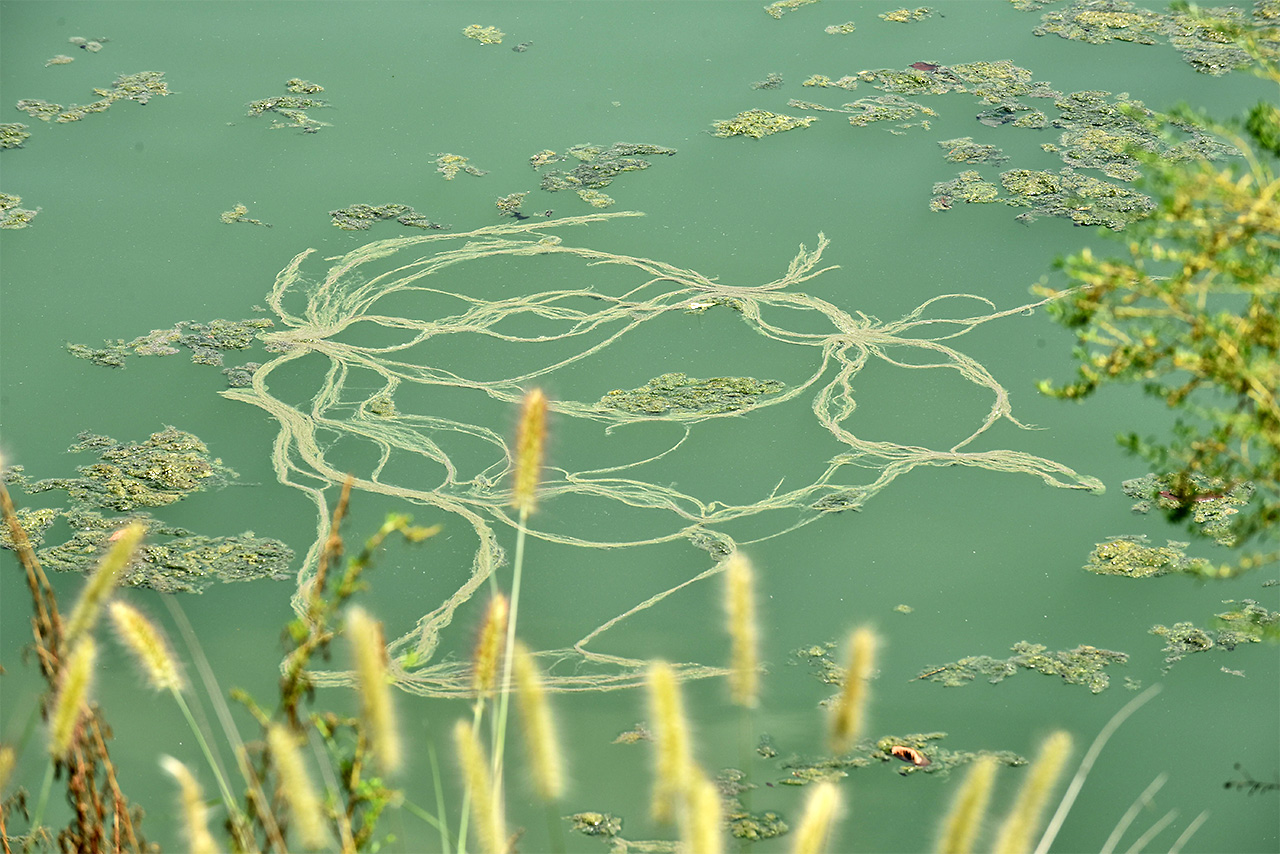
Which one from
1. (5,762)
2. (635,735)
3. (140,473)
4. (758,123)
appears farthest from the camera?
(758,123)

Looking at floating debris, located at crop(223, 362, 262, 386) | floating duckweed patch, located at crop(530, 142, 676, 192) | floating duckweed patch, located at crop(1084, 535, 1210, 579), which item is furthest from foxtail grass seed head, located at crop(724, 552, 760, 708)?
floating duckweed patch, located at crop(530, 142, 676, 192)

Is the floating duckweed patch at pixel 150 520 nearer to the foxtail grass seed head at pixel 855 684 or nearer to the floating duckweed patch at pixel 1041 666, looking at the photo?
the floating duckweed patch at pixel 1041 666

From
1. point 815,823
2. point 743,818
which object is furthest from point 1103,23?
point 815,823

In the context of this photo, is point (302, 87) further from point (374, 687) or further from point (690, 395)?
point (374, 687)

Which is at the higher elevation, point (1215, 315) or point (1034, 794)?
point (1215, 315)

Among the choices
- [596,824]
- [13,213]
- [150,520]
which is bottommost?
[596,824]

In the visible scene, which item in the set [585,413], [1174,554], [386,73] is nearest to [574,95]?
[386,73]
